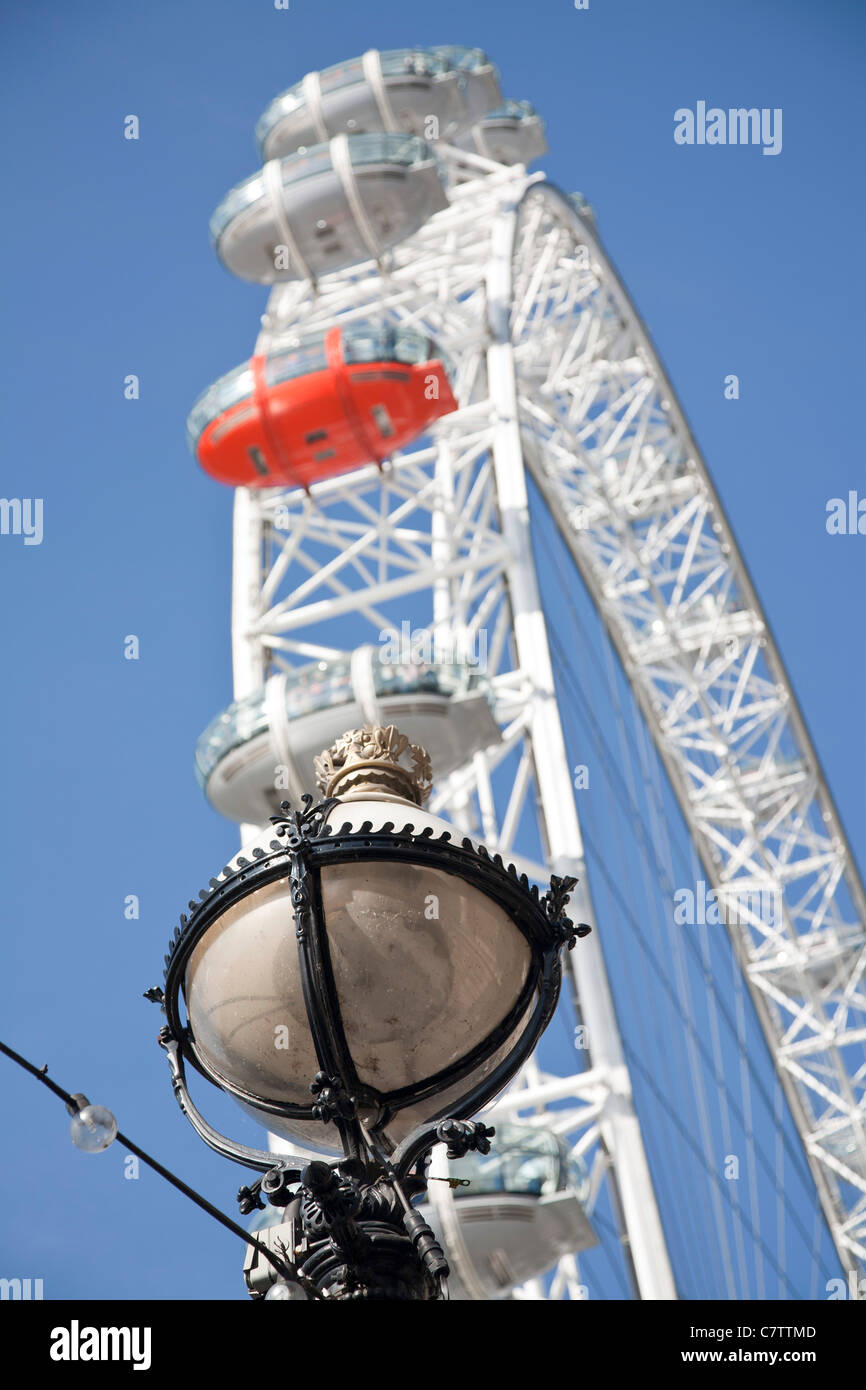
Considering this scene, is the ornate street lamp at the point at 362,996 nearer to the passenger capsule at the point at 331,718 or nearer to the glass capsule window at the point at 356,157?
the passenger capsule at the point at 331,718

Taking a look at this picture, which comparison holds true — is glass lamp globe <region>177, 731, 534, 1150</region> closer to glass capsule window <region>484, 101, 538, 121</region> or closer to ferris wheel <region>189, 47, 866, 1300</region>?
ferris wheel <region>189, 47, 866, 1300</region>

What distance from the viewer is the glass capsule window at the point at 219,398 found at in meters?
22.9

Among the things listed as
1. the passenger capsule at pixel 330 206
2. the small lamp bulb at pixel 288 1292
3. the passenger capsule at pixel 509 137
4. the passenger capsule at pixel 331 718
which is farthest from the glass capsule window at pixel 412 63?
the small lamp bulb at pixel 288 1292

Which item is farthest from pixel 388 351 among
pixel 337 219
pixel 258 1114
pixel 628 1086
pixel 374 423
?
pixel 258 1114

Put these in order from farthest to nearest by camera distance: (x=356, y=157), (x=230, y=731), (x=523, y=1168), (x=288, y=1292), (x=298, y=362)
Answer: (x=356, y=157) < (x=298, y=362) < (x=230, y=731) < (x=523, y=1168) < (x=288, y=1292)

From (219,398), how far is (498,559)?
3.89 m

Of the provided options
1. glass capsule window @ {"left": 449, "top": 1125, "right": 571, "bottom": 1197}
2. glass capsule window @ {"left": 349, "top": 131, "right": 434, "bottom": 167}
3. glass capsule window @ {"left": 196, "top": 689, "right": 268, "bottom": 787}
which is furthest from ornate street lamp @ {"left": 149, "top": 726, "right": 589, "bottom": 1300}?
glass capsule window @ {"left": 349, "top": 131, "right": 434, "bottom": 167}

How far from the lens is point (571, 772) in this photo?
2198cm

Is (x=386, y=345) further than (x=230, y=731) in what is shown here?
Yes

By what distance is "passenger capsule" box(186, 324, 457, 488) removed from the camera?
22359mm

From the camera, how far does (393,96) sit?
91.9 ft

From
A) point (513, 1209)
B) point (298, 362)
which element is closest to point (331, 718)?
point (298, 362)

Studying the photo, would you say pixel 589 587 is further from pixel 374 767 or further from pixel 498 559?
pixel 374 767

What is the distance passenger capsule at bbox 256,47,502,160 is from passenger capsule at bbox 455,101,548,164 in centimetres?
427
